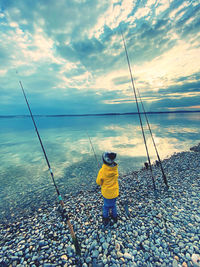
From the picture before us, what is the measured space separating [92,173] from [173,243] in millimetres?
8776

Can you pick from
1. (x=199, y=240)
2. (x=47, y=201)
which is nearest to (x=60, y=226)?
(x=47, y=201)

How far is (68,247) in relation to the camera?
13.6 feet

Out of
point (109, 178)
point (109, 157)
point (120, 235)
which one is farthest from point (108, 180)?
point (120, 235)

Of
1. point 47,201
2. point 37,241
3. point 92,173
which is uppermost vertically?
point 37,241

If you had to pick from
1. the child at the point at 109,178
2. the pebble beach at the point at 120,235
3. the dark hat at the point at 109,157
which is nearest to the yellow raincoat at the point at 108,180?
the child at the point at 109,178

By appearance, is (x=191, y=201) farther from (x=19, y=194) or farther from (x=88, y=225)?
(x=19, y=194)

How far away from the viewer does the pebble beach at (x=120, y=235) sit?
146 inches

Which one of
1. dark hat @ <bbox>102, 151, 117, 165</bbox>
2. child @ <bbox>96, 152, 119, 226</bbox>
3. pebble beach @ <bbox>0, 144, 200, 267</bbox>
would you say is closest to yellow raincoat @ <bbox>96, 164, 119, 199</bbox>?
child @ <bbox>96, 152, 119, 226</bbox>

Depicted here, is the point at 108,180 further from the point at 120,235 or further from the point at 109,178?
the point at 120,235

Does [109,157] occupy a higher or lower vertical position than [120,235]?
higher

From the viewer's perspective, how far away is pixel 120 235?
4.45 meters

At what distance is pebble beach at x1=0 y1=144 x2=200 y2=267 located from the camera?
370 cm

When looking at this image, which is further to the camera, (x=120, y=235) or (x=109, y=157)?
(x=120, y=235)

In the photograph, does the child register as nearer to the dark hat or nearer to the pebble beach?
the dark hat
